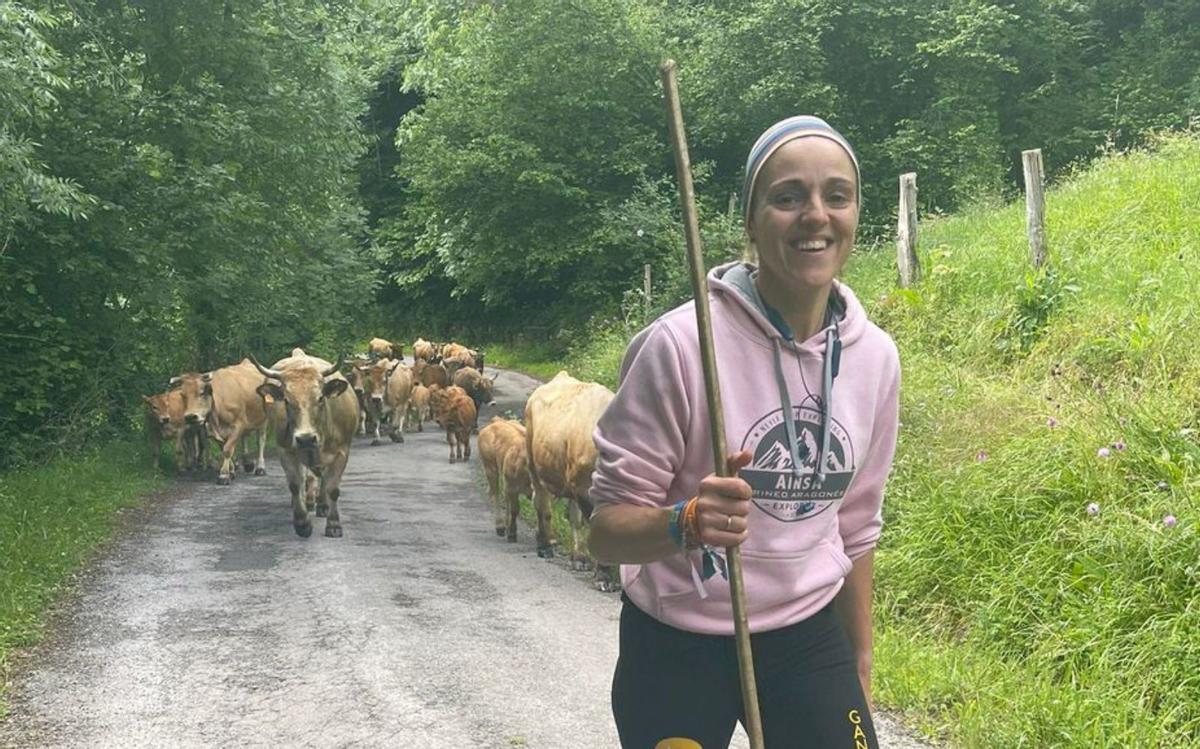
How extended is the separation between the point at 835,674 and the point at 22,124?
13.9 m

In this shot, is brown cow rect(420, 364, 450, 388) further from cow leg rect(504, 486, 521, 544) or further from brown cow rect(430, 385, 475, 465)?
cow leg rect(504, 486, 521, 544)

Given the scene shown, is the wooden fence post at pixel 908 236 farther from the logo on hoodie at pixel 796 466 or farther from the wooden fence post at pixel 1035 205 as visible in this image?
the logo on hoodie at pixel 796 466

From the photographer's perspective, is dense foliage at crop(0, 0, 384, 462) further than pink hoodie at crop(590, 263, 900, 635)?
Yes

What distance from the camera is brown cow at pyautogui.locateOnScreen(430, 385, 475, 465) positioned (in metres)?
18.6

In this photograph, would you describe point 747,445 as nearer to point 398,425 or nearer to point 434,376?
point 398,425

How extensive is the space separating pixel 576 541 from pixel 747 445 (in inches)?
327

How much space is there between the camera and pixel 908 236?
1377cm

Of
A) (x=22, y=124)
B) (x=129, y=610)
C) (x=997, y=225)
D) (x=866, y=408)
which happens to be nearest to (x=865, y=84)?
(x=997, y=225)

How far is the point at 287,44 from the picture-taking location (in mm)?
18438

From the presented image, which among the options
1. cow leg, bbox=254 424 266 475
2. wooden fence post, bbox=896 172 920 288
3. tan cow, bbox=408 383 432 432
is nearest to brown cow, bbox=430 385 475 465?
cow leg, bbox=254 424 266 475

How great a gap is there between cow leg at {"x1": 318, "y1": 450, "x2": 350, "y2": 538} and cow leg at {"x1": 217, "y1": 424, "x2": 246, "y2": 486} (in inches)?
151

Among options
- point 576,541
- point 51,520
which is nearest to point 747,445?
point 576,541

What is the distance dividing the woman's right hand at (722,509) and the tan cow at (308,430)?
406 inches

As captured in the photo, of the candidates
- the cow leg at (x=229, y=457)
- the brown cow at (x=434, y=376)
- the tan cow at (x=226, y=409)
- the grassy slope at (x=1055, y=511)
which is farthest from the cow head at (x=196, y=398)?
the grassy slope at (x=1055, y=511)
